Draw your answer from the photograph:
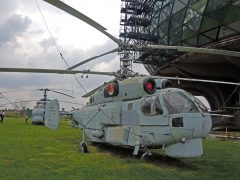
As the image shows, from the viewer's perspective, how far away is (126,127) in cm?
1239

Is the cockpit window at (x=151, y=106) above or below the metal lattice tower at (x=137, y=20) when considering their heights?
below

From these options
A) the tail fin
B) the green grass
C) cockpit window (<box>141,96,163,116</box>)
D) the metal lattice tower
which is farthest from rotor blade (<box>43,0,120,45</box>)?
the metal lattice tower

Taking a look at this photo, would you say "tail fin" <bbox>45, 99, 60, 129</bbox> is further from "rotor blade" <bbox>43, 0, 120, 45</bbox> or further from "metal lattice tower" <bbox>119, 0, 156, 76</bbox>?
"metal lattice tower" <bbox>119, 0, 156, 76</bbox>

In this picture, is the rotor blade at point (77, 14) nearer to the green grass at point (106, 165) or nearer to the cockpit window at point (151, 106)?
the cockpit window at point (151, 106)

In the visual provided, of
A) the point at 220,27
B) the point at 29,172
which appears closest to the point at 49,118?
the point at 29,172

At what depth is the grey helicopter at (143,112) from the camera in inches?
400

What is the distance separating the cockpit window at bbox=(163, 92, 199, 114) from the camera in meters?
10.3

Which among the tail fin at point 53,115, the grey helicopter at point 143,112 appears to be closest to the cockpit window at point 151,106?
the grey helicopter at point 143,112

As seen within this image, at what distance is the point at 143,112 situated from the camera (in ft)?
38.0

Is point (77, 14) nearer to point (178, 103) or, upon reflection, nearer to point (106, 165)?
point (178, 103)

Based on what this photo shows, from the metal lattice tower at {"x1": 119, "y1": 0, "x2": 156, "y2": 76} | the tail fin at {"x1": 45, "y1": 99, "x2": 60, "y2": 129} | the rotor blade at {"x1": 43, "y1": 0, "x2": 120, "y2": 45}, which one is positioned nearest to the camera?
the rotor blade at {"x1": 43, "y1": 0, "x2": 120, "y2": 45}

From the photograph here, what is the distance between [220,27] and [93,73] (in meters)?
16.3

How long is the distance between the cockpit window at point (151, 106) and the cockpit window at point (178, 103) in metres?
0.27

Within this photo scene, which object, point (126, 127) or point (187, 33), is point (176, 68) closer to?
point (187, 33)
